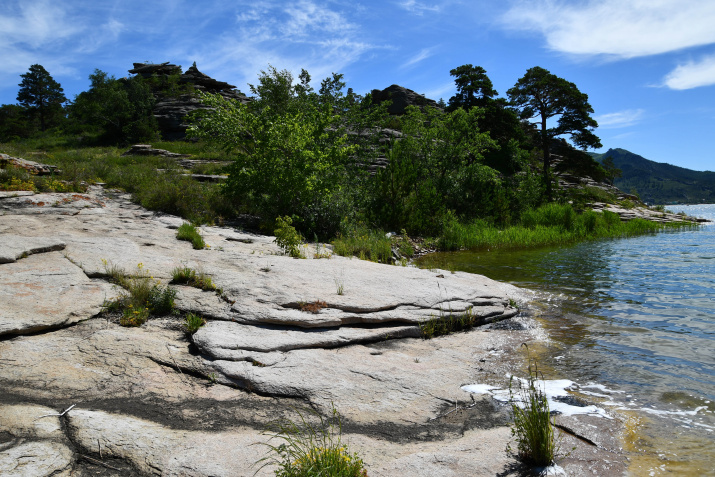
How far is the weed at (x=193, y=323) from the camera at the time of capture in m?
5.58

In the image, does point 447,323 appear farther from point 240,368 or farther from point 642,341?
point 240,368

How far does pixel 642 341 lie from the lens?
257 inches

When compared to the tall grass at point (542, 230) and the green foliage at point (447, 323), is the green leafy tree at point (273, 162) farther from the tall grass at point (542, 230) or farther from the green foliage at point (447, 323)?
the green foliage at point (447, 323)

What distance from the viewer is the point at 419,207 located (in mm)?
20234

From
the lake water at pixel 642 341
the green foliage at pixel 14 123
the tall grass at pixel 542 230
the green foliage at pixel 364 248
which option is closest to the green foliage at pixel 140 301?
the lake water at pixel 642 341

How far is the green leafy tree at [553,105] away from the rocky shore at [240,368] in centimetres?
3580

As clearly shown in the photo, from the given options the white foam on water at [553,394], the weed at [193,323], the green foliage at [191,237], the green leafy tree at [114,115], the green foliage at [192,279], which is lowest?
the white foam on water at [553,394]

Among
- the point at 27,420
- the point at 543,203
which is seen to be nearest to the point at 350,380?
the point at 27,420

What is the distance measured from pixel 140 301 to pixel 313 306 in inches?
104

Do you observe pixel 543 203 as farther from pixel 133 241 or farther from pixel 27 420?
pixel 27 420

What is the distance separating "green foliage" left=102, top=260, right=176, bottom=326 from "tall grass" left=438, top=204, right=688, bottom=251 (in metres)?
14.3

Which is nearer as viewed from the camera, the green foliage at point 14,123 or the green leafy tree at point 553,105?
the green leafy tree at point 553,105

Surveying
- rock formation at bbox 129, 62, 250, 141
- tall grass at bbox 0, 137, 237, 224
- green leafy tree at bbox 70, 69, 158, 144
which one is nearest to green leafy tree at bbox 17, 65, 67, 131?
rock formation at bbox 129, 62, 250, 141

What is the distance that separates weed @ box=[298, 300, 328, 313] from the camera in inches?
253
